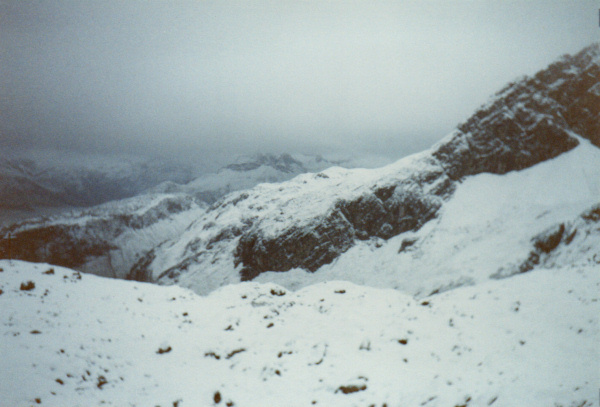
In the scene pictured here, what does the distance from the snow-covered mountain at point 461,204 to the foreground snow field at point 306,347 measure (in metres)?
44.4

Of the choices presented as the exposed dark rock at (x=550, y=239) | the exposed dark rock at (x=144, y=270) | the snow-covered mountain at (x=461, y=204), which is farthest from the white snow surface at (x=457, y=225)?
the exposed dark rock at (x=144, y=270)

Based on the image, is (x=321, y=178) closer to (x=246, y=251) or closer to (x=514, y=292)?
(x=246, y=251)

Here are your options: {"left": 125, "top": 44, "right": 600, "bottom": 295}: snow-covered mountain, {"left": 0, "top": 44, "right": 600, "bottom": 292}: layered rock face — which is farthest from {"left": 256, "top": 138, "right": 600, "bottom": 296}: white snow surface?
{"left": 0, "top": 44, "right": 600, "bottom": 292}: layered rock face

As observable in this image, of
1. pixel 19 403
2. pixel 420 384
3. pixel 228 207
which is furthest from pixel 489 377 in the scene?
pixel 228 207

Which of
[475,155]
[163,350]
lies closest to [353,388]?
[163,350]

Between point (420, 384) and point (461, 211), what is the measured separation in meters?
73.5

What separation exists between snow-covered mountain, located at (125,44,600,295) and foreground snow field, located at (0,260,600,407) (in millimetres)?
44408

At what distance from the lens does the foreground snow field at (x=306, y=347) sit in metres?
9.04

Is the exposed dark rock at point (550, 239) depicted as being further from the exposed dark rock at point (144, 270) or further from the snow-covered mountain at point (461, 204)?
the exposed dark rock at point (144, 270)

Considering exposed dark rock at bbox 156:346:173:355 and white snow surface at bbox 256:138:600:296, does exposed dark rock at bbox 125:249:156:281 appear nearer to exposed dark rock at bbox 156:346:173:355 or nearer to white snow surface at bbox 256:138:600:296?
white snow surface at bbox 256:138:600:296

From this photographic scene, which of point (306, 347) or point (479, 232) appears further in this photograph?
point (479, 232)

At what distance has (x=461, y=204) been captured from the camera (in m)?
74.1

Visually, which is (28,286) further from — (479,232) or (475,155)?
(475,155)

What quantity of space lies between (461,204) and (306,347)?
76.0 metres
